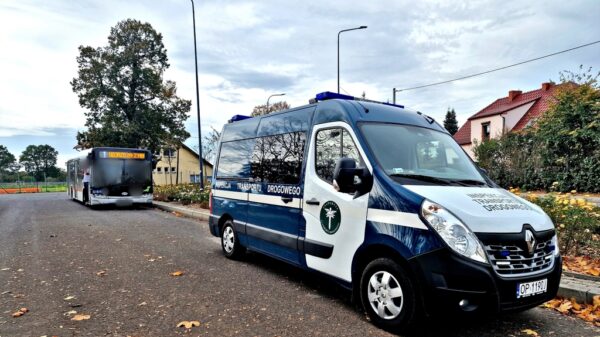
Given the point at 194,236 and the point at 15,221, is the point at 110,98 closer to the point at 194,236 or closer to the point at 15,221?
the point at 15,221

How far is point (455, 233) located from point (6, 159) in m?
125

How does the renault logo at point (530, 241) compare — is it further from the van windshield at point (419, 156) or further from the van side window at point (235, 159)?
the van side window at point (235, 159)

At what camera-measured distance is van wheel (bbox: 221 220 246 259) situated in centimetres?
677

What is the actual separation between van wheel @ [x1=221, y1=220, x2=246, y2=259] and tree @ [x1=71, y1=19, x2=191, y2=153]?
30081 mm

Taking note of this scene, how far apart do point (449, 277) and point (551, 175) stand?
68.1 ft

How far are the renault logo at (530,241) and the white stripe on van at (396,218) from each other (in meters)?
0.90

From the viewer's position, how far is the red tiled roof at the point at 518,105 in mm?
34359

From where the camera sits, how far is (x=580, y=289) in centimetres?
454

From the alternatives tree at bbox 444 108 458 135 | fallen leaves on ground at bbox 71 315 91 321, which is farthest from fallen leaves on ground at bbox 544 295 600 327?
tree at bbox 444 108 458 135

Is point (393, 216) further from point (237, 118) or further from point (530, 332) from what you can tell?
point (237, 118)

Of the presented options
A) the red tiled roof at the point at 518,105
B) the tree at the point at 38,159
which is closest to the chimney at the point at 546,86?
the red tiled roof at the point at 518,105

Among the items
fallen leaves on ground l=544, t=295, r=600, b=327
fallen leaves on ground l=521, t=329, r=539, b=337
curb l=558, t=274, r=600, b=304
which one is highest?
curb l=558, t=274, r=600, b=304

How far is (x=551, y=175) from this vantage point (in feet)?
66.8

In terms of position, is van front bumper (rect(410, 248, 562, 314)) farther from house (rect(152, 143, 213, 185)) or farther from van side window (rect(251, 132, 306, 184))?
house (rect(152, 143, 213, 185))
